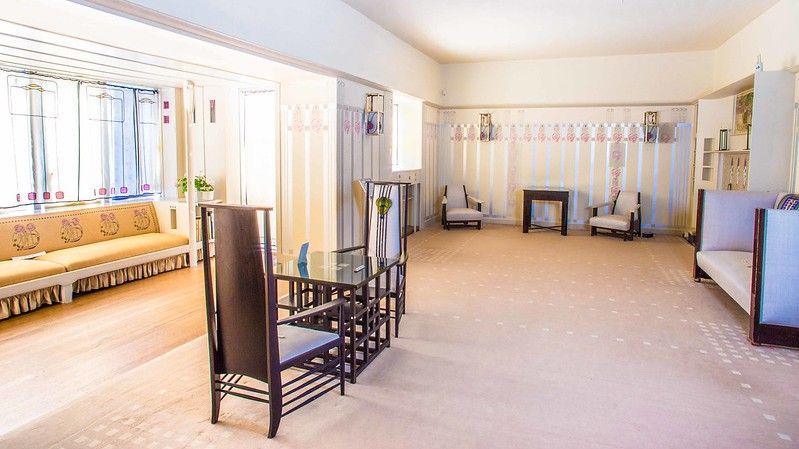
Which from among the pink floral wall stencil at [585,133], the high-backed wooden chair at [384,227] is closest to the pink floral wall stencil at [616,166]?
the pink floral wall stencil at [585,133]

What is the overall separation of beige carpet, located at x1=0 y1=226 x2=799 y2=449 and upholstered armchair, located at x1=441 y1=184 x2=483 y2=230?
14.6 feet

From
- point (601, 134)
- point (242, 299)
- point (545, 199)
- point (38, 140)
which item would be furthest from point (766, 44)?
point (38, 140)

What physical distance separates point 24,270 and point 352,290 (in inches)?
134

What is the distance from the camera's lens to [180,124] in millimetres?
7484

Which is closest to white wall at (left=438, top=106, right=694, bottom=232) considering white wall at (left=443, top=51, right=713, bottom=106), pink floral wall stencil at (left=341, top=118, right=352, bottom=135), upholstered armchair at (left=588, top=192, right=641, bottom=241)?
white wall at (left=443, top=51, right=713, bottom=106)

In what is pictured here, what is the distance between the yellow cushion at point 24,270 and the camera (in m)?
4.62

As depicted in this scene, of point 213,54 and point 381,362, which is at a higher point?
point 213,54

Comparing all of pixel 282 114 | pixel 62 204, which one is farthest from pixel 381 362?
pixel 62 204

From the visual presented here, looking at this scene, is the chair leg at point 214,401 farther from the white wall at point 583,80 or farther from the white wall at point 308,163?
the white wall at point 583,80

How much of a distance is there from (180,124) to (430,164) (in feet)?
15.6

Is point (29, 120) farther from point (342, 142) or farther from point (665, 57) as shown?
point (665, 57)

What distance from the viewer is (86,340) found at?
419 centimetres

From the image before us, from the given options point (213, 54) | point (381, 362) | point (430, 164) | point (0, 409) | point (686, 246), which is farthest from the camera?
point (430, 164)

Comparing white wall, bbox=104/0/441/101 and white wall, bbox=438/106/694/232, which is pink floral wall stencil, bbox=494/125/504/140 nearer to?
white wall, bbox=438/106/694/232
